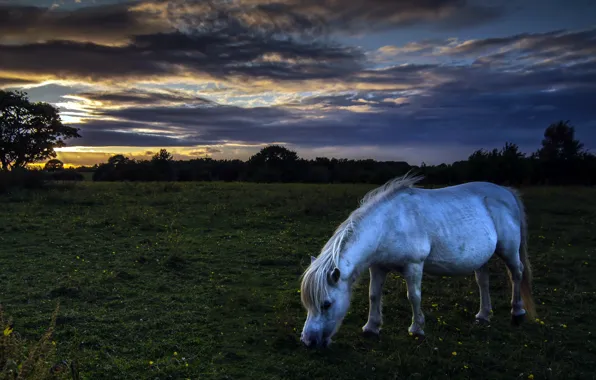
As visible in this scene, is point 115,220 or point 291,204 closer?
point 115,220

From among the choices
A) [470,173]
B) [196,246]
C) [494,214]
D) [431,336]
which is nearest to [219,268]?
[196,246]

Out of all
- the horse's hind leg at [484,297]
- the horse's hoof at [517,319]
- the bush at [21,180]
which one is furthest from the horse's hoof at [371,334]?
the bush at [21,180]

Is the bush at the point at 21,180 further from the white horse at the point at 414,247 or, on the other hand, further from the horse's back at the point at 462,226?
the horse's back at the point at 462,226

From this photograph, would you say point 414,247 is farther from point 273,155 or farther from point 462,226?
point 273,155

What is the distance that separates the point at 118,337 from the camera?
600 centimetres

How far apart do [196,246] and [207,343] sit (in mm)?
6395

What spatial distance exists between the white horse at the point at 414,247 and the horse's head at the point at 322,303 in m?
0.01

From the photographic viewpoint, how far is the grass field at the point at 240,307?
5328mm

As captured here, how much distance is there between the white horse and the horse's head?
0.04ft

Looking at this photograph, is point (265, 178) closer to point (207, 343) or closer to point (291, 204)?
point (291, 204)

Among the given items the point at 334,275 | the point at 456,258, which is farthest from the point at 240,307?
the point at 456,258

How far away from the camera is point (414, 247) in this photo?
5918 mm

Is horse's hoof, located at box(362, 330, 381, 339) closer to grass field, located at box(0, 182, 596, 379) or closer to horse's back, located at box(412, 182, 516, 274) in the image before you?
grass field, located at box(0, 182, 596, 379)

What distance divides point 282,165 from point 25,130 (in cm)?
2757
